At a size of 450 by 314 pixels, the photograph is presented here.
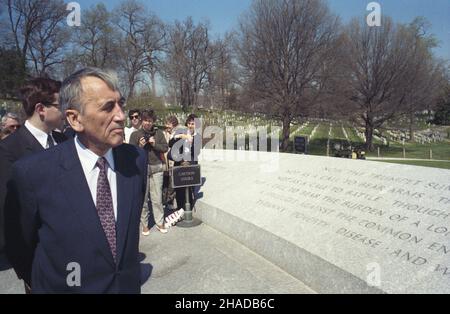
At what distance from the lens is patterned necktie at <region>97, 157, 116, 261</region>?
1948 mm

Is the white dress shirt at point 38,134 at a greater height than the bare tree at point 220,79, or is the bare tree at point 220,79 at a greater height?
the bare tree at point 220,79

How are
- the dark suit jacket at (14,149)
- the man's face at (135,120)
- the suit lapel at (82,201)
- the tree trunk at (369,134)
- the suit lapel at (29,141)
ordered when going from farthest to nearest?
1. the tree trunk at (369,134)
2. the man's face at (135,120)
3. the suit lapel at (29,141)
4. the dark suit jacket at (14,149)
5. the suit lapel at (82,201)

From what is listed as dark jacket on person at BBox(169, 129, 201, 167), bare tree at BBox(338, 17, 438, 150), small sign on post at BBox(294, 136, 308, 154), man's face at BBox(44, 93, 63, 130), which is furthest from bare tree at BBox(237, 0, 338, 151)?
man's face at BBox(44, 93, 63, 130)

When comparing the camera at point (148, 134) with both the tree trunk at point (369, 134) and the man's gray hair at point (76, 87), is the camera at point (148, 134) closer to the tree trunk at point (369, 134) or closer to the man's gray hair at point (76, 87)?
the man's gray hair at point (76, 87)

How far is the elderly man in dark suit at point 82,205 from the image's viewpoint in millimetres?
1865

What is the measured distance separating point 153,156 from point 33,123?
2.78 metres

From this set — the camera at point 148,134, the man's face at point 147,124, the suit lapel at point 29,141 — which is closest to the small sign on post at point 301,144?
the camera at point 148,134

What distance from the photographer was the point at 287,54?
25.0 meters

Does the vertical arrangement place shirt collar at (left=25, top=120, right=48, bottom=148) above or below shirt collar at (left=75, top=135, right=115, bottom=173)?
above

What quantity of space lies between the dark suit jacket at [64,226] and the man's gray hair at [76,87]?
0.78 feet

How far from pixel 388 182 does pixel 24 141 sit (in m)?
4.92

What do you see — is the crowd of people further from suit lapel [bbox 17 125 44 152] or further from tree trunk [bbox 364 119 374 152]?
Result: tree trunk [bbox 364 119 374 152]

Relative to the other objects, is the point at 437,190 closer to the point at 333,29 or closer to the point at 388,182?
the point at 388,182

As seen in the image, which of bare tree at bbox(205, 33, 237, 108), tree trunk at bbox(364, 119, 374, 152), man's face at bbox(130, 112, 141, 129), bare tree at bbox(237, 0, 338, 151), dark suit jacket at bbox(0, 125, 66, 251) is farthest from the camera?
bare tree at bbox(205, 33, 237, 108)
